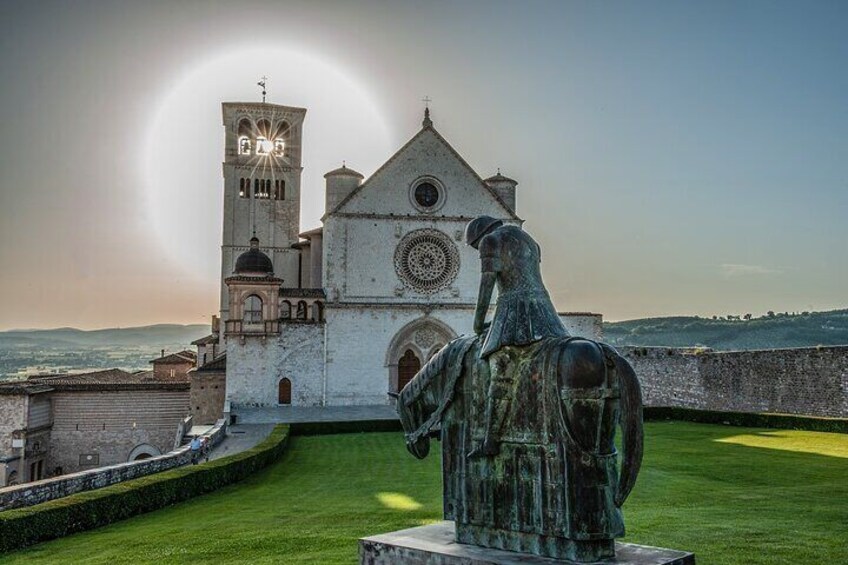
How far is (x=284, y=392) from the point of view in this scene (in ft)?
141

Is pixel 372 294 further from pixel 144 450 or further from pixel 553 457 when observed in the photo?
pixel 553 457

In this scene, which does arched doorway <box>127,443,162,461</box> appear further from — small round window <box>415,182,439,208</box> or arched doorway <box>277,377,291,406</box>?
Result: small round window <box>415,182,439,208</box>

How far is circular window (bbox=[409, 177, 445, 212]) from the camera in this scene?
4594cm

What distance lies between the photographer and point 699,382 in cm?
3962

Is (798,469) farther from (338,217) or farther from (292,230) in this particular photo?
(292,230)

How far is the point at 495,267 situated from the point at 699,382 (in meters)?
35.5

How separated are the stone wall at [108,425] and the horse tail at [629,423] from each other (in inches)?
1468

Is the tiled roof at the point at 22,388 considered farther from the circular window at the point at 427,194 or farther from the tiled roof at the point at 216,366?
the circular window at the point at 427,194

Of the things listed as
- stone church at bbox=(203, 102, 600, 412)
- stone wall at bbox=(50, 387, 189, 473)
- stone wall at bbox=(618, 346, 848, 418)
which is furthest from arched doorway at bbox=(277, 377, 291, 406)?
stone wall at bbox=(618, 346, 848, 418)

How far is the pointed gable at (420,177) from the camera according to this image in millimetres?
45438

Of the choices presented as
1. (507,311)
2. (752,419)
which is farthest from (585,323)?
(507,311)

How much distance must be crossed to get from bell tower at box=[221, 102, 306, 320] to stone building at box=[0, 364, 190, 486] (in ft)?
39.5

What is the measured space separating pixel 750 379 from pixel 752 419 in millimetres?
4133

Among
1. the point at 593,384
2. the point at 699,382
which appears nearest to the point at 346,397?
the point at 699,382
